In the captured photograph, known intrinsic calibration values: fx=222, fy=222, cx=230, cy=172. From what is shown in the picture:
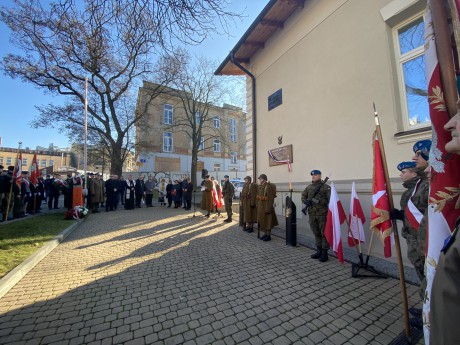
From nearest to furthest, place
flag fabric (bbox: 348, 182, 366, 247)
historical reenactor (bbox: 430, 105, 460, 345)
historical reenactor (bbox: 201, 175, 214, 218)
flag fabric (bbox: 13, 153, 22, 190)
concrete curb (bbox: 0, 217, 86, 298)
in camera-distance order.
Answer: historical reenactor (bbox: 430, 105, 460, 345) → concrete curb (bbox: 0, 217, 86, 298) → flag fabric (bbox: 348, 182, 366, 247) → flag fabric (bbox: 13, 153, 22, 190) → historical reenactor (bbox: 201, 175, 214, 218)

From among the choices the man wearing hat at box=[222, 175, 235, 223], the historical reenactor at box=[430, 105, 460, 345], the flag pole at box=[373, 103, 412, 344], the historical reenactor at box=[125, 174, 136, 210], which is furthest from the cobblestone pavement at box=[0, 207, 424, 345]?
the historical reenactor at box=[125, 174, 136, 210]

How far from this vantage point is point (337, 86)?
19.1ft

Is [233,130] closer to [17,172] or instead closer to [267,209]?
[17,172]

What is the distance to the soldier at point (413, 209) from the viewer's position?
101 inches

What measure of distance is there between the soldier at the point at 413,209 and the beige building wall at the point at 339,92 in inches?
59.1

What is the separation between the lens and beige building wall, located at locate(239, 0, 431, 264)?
4.64 m

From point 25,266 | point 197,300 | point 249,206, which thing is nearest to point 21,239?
point 25,266

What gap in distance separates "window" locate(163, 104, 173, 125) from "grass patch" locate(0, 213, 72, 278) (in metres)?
23.6

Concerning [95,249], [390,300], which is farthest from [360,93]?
[95,249]

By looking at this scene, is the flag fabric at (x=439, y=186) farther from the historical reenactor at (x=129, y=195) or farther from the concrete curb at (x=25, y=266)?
the historical reenactor at (x=129, y=195)

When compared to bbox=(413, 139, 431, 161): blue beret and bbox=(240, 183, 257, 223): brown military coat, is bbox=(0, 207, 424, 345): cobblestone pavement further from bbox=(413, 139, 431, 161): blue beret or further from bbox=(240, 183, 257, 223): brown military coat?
bbox=(413, 139, 431, 161): blue beret

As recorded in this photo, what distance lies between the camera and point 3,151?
56.8m

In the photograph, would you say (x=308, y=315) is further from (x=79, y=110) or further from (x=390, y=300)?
(x=79, y=110)

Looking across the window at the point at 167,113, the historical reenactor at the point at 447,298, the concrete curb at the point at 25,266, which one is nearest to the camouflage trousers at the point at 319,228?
the historical reenactor at the point at 447,298
